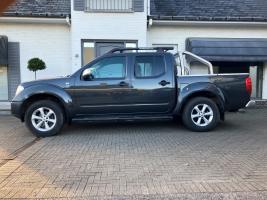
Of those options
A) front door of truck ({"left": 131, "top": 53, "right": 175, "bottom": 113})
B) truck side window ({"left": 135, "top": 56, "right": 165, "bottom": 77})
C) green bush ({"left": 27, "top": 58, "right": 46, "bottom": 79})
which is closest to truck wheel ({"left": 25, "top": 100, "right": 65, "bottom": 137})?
front door of truck ({"left": 131, "top": 53, "right": 175, "bottom": 113})

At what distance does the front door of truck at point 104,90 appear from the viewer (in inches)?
214

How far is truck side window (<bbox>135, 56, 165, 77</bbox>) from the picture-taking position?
5.66m

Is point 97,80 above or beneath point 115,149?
above

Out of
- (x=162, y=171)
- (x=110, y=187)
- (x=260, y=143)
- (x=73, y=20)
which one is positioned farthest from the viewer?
(x=73, y=20)

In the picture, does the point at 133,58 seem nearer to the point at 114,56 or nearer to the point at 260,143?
the point at 114,56

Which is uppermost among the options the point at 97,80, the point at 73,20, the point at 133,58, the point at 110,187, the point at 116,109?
the point at 73,20

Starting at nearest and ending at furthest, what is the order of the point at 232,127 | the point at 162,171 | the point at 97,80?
1. the point at 162,171
2. the point at 97,80
3. the point at 232,127

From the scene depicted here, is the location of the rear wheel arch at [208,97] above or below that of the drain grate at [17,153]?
above

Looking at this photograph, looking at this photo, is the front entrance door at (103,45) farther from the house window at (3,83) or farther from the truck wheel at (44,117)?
the truck wheel at (44,117)

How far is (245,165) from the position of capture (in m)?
3.64

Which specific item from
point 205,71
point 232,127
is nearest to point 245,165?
point 232,127

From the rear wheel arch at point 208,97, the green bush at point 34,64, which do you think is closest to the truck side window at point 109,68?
the rear wheel arch at point 208,97

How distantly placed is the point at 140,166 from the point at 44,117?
2.85 m

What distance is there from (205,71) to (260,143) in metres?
6.01
